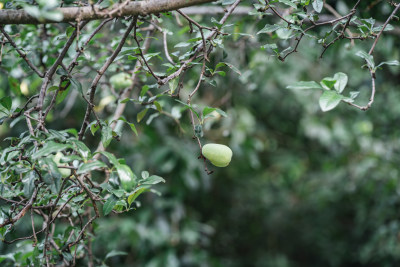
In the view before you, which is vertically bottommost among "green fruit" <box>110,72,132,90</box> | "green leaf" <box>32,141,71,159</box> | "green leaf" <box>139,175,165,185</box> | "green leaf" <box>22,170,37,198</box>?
"green fruit" <box>110,72,132,90</box>

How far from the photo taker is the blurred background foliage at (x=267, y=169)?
1.93m

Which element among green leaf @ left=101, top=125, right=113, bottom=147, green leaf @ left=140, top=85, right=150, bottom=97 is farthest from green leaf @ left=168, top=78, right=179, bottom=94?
green leaf @ left=101, top=125, right=113, bottom=147

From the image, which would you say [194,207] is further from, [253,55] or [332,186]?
[253,55]

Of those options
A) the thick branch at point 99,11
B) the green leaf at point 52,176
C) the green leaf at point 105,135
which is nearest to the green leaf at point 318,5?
the thick branch at point 99,11

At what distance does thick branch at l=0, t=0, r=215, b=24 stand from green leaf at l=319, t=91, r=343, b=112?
0.82 feet

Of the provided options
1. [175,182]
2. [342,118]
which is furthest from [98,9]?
[342,118]

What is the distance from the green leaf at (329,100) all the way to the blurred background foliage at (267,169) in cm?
77

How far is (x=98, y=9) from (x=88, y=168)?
26cm

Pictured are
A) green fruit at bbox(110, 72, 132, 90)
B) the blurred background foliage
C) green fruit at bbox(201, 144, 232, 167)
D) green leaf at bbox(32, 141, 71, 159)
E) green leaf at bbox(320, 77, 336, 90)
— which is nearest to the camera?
green leaf at bbox(32, 141, 71, 159)

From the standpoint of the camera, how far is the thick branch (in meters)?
0.62

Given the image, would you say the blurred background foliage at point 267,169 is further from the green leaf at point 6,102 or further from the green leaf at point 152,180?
the green leaf at point 152,180

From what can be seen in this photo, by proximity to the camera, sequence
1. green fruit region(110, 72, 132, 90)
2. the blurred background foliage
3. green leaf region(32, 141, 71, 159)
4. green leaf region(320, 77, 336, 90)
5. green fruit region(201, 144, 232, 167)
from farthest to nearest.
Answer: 1. the blurred background foliage
2. green fruit region(110, 72, 132, 90)
3. green fruit region(201, 144, 232, 167)
4. green leaf region(320, 77, 336, 90)
5. green leaf region(32, 141, 71, 159)

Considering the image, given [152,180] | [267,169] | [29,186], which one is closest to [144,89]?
[152,180]

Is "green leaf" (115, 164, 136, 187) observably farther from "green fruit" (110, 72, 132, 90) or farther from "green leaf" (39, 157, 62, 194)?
"green fruit" (110, 72, 132, 90)
